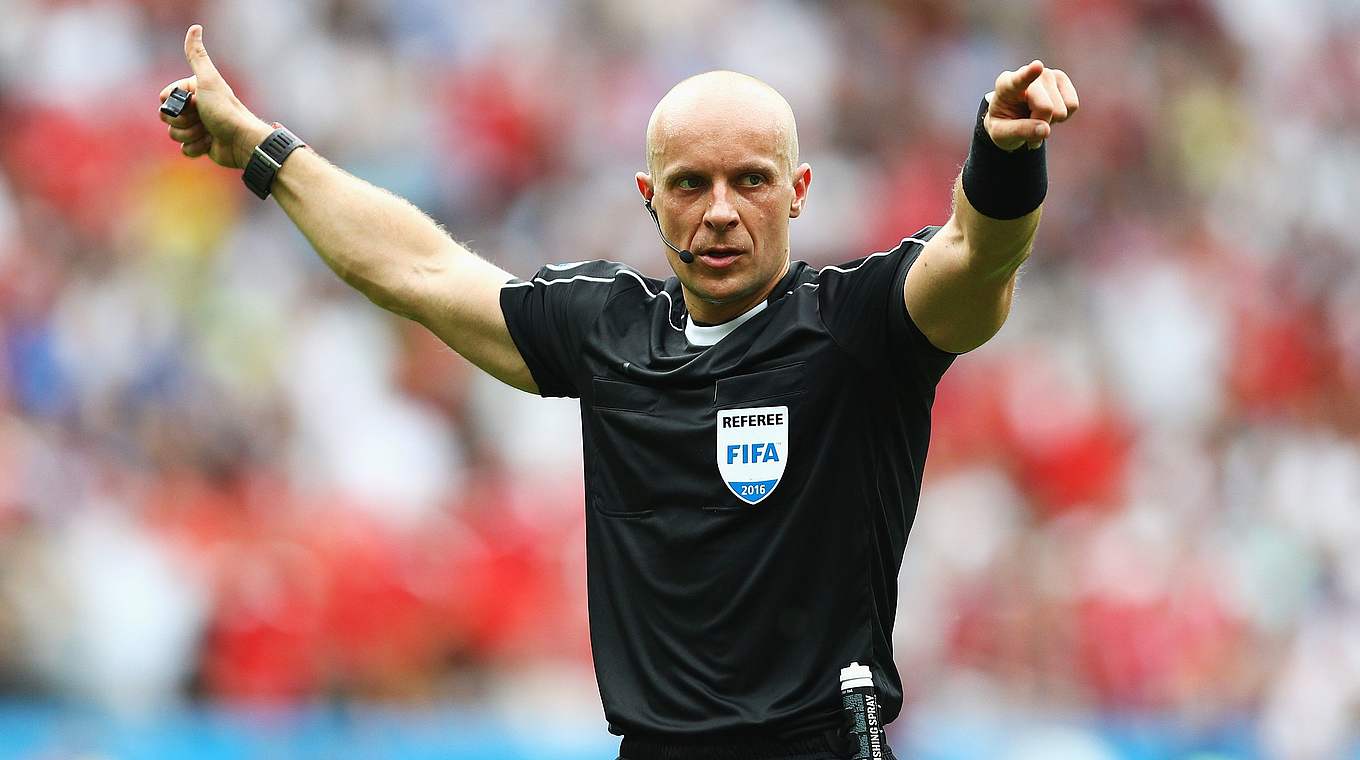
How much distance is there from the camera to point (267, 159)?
484cm

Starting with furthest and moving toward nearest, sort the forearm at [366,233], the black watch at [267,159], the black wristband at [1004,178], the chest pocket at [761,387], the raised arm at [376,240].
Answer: the black watch at [267,159] < the forearm at [366,233] < the raised arm at [376,240] < the chest pocket at [761,387] < the black wristband at [1004,178]

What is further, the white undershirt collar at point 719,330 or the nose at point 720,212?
the white undershirt collar at point 719,330

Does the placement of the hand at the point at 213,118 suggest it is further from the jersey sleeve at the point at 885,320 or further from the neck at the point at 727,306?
the jersey sleeve at the point at 885,320

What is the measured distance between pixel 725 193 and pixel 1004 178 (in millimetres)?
696

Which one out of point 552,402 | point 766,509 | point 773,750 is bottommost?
point 773,750

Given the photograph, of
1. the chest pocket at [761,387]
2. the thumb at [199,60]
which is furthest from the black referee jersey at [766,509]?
the thumb at [199,60]

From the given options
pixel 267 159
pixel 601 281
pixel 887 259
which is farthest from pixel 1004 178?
pixel 267 159

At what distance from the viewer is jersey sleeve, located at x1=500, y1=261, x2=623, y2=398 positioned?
4.42 metres

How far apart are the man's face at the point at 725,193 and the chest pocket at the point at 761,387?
19 cm

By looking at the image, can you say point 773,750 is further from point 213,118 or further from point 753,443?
point 213,118

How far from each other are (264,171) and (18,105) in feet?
21.5

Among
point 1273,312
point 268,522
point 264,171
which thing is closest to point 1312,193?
point 1273,312

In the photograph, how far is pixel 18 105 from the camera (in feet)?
35.3

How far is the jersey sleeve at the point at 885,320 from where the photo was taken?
12.9ft
